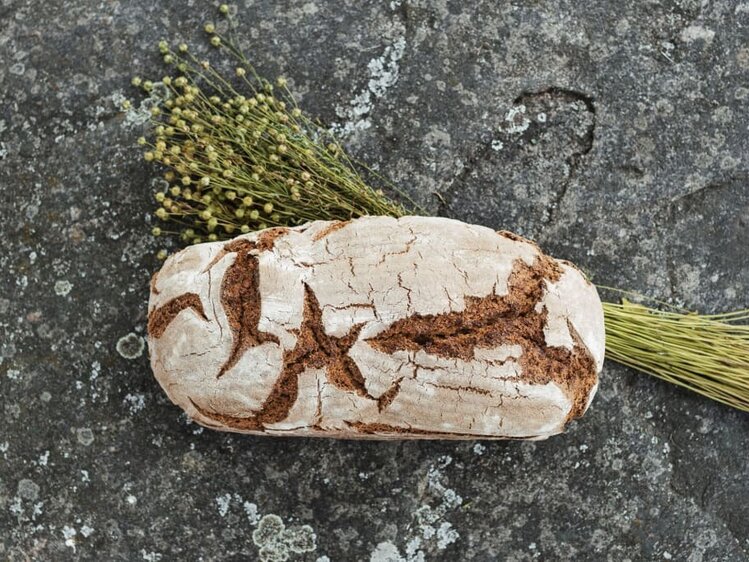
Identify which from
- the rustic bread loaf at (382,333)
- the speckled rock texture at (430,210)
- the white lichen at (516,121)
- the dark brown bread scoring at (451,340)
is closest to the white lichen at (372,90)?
the speckled rock texture at (430,210)

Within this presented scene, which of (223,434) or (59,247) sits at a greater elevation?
(59,247)

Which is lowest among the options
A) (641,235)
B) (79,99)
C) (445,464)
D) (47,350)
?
(47,350)

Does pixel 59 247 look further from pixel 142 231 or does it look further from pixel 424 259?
pixel 424 259

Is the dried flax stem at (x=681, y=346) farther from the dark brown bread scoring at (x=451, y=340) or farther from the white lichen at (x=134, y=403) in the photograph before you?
the white lichen at (x=134, y=403)

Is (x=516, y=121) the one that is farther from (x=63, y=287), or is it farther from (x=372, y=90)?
(x=63, y=287)

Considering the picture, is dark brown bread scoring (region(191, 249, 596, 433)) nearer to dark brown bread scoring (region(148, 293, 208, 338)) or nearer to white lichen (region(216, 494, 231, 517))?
dark brown bread scoring (region(148, 293, 208, 338))

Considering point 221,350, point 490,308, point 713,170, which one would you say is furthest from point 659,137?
point 221,350

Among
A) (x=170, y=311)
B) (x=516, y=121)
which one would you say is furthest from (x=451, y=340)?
(x=516, y=121)
